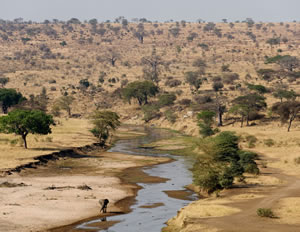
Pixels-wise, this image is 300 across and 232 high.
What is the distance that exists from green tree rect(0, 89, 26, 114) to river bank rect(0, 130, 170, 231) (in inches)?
2763

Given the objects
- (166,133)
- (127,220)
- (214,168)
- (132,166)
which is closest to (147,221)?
(127,220)

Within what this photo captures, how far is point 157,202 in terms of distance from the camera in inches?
1622

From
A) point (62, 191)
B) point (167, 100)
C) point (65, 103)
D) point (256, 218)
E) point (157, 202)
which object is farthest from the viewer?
point (65, 103)

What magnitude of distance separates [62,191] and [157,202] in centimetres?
864

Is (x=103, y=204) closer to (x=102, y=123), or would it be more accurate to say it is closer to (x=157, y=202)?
(x=157, y=202)

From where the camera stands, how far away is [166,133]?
4168 inches

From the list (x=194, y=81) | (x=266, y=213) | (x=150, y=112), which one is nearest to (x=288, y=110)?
(x=150, y=112)

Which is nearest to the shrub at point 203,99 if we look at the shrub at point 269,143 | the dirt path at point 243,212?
the shrub at point 269,143

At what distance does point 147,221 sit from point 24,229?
8570mm

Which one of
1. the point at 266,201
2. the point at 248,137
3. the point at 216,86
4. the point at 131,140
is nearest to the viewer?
the point at 266,201

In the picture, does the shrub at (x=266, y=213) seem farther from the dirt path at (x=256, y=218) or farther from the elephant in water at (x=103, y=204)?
the elephant in water at (x=103, y=204)

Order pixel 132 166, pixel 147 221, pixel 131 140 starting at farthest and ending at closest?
pixel 131 140 < pixel 132 166 < pixel 147 221

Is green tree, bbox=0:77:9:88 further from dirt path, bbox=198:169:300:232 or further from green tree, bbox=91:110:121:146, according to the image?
dirt path, bbox=198:169:300:232

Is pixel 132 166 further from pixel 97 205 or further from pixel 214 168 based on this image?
pixel 97 205
